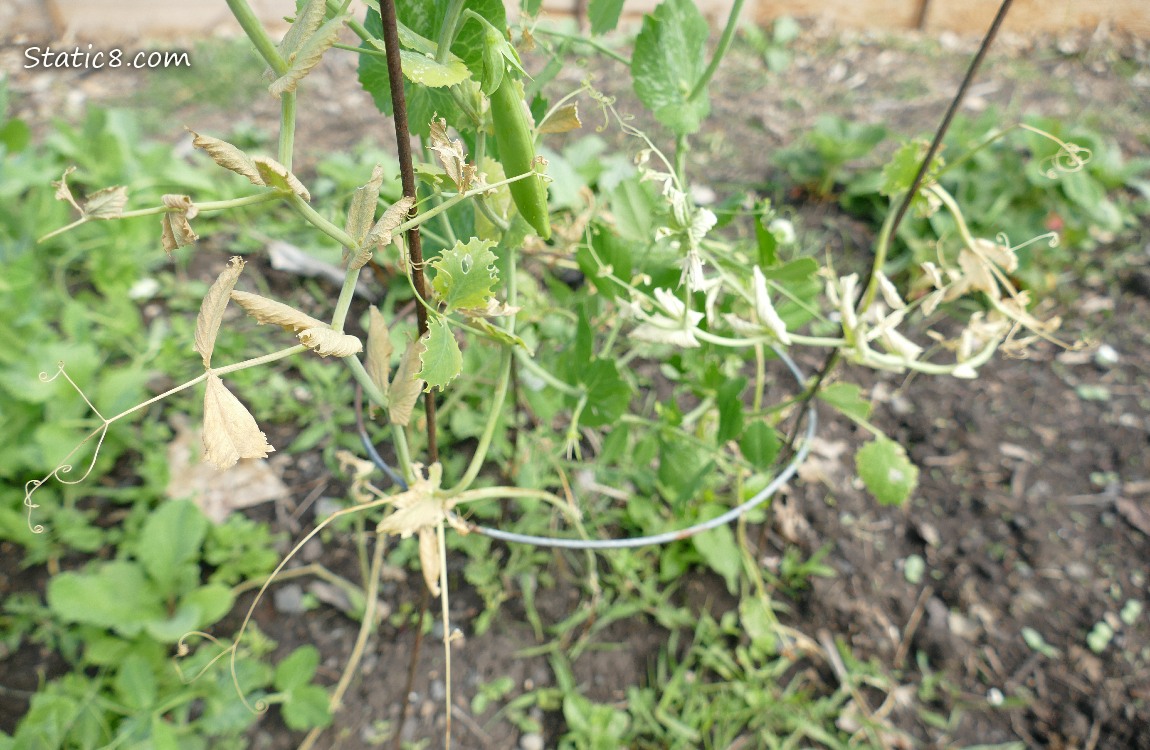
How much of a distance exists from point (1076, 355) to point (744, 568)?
0.95 m

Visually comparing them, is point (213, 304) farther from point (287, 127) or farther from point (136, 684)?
point (136, 684)

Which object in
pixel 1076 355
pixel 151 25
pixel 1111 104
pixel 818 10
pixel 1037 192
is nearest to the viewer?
pixel 1076 355

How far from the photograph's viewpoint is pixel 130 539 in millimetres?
1210

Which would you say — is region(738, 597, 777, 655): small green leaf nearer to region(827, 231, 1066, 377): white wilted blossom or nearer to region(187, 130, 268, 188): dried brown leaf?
region(827, 231, 1066, 377): white wilted blossom

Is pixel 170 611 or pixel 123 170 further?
pixel 123 170

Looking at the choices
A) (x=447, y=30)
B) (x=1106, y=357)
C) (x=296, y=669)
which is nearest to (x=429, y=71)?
(x=447, y=30)

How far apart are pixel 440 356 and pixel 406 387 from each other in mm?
69

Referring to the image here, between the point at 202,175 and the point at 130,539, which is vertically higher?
the point at 202,175

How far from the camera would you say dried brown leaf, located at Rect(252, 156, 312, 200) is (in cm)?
41

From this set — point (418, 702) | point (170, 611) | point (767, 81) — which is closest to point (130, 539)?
point (170, 611)

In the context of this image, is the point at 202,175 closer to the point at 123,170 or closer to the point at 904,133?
the point at 123,170

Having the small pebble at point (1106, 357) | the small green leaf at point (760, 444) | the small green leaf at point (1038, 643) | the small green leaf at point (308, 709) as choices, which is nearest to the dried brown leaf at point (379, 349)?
the small green leaf at point (760, 444)

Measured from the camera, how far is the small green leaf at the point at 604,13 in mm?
723

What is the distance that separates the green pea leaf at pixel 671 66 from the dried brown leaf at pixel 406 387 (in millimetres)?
352
